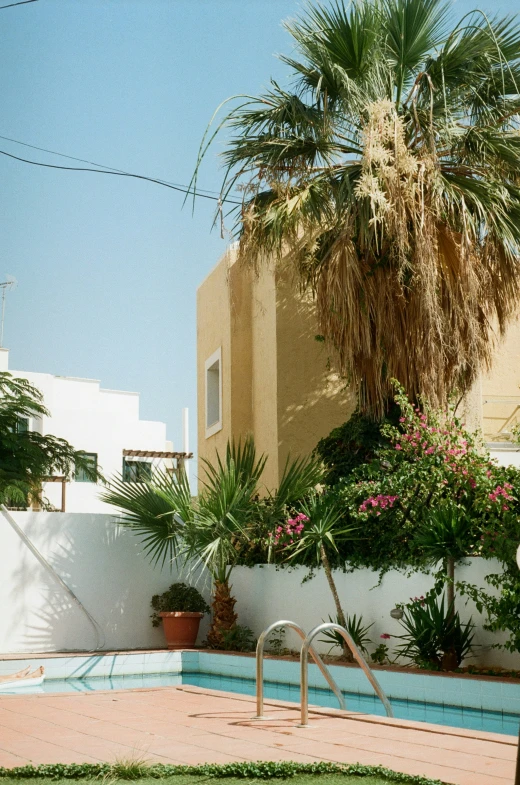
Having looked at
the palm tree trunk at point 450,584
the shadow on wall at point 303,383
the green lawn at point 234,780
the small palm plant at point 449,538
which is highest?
the shadow on wall at point 303,383

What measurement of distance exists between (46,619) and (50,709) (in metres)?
5.65

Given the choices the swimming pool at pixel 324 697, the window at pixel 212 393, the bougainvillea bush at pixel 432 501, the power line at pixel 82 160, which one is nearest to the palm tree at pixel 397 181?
the bougainvillea bush at pixel 432 501

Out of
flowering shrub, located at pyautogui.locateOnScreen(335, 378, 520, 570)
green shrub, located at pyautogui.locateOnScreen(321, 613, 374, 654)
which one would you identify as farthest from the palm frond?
green shrub, located at pyautogui.locateOnScreen(321, 613, 374, 654)

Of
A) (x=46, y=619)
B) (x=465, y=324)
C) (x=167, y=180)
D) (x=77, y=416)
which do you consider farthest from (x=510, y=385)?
(x=77, y=416)

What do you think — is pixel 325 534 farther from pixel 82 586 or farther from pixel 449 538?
pixel 82 586

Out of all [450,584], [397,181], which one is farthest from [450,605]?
[397,181]

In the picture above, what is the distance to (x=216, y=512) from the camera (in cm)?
1275

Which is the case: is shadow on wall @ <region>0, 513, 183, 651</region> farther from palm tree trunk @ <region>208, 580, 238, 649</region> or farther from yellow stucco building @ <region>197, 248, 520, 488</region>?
yellow stucco building @ <region>197, 248, 520, 488</region>

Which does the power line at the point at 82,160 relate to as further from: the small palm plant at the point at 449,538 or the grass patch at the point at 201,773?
the grass patch at the point at 201,773

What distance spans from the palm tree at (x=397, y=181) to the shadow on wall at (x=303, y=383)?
123 inches

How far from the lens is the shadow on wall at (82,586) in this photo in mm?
13469

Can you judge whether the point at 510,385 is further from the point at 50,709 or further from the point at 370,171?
the point at 50,709

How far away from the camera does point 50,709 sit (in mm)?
8070

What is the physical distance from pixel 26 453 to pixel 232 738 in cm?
1166
